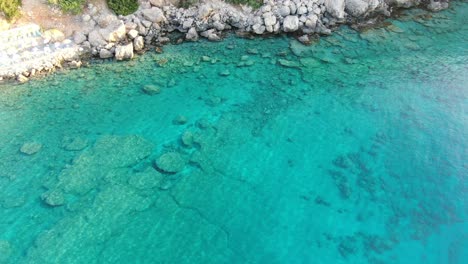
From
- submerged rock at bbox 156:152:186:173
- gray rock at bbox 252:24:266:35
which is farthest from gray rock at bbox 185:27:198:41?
submerged rock at bbox 156:152:186:173

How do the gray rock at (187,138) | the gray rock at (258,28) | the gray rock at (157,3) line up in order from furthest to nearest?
1. the gray rock at (157,3)
2. the gray rock at (258,28)
3. the gray rock at (187,138)

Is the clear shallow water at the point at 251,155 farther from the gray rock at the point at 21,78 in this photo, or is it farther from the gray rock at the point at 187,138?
the gray rock at the point at 21,78

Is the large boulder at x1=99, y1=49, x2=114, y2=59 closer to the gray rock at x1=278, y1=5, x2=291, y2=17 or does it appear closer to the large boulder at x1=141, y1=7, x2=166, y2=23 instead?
the large boulder at x1=141, y1=7, x2=166, y2=23

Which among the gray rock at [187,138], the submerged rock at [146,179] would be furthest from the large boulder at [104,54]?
the submerged rock at [146,179]

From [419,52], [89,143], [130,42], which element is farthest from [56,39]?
[419,52]

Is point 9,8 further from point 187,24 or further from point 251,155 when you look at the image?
point 251,155

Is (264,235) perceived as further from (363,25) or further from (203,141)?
(363,25)

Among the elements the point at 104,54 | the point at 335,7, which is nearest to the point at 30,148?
the point at 104,54
